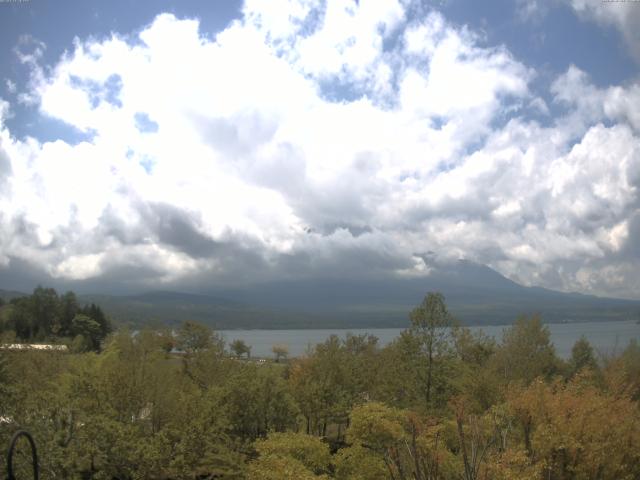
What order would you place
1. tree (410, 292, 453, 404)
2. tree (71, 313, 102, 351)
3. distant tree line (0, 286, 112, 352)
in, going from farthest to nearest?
distant tree line (0, 286, 112, 352) → tree (71, 313, 102, 351) → tree (410, 292, 453, 404)

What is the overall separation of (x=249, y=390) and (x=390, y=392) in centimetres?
1411

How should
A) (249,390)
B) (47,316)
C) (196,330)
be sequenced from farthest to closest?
1. (47,316)
2. (196,330)
3. (249,390)

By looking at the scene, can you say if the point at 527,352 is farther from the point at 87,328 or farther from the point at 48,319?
the point at 48,319

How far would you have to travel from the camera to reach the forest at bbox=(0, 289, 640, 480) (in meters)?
21.1

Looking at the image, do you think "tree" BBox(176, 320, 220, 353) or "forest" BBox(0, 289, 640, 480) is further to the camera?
"tree" BBox(176, 320, 220, 353)

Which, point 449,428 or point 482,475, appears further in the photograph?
point 449,428

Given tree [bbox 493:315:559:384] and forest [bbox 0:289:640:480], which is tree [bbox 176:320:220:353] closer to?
forest [bbox 0:289:640:480]

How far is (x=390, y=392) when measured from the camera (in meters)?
40.0

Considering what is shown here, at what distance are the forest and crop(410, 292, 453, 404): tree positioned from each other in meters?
0.09

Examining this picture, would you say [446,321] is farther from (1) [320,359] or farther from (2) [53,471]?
(2) [53,471]

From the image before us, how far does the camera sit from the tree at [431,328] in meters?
40.2

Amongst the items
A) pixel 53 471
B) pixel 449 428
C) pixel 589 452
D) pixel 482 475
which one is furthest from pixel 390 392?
pixel 53 471

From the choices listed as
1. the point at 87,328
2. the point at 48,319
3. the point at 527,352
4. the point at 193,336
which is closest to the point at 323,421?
the point at 527,352

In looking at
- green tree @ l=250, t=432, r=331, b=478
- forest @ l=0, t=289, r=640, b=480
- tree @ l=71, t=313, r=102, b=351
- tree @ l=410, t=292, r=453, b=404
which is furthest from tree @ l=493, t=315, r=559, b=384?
tree @ l=71, t=313, r=102, b=351
